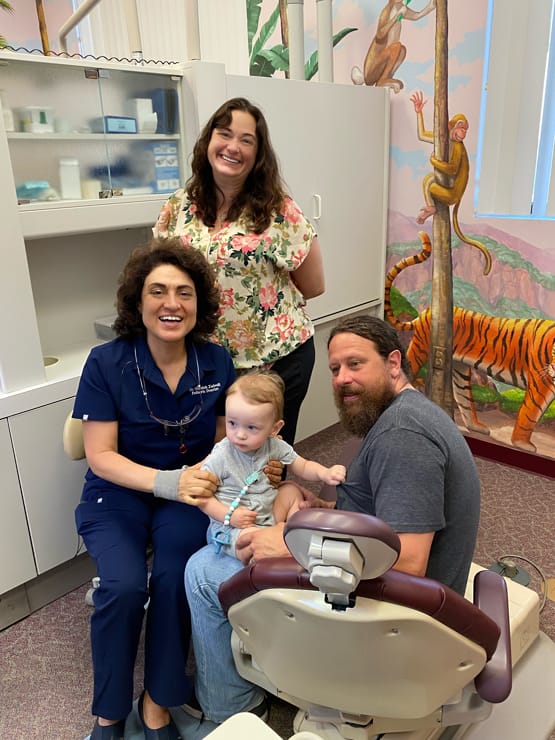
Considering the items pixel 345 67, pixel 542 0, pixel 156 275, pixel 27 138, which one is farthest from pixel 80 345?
pixel 542 0

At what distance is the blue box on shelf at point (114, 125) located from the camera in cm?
192

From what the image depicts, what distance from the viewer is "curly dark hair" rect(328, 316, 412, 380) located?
121 centimetres

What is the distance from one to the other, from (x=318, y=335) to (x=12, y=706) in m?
1.86

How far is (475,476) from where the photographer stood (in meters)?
1.11

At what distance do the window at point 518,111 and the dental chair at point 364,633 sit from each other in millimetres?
1883

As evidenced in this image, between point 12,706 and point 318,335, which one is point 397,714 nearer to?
point 12,706

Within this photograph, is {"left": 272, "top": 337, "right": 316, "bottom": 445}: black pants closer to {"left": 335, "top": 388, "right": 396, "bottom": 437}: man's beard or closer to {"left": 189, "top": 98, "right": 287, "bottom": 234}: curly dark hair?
{"left": 189, "top": 98, "right": 287, "bottom": 234}: curly dark hair

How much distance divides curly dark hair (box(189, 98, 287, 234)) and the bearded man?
59 centimetres

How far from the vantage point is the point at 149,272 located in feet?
4.91

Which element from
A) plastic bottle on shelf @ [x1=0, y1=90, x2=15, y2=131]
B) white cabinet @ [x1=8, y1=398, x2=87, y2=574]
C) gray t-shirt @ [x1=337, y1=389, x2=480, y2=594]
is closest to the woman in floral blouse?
plastic bottle on shelf @ [x1=0, y1=90, x2=15, y2=131]

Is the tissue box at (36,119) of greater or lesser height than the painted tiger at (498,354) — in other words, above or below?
above

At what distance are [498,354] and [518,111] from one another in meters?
1.02

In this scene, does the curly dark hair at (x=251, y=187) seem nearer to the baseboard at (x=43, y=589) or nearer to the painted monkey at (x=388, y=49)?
the baseboard at (x=43, y=589)

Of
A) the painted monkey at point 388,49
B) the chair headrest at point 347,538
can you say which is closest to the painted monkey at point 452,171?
the painted monkey at point 388,49
